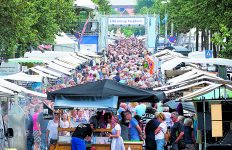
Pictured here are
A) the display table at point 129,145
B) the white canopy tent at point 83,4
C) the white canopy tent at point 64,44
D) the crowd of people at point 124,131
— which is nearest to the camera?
the crowd of people at point 124,131

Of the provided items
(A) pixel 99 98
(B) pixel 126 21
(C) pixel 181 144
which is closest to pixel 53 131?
(A) pixel 99 98

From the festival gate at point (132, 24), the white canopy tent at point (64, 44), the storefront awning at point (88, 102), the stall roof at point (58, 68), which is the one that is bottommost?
the storefront awning at point (88, 102)

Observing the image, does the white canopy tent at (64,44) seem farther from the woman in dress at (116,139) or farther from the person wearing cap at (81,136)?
the person wearing cap at (81,136)

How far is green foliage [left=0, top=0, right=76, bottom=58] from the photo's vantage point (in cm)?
3095

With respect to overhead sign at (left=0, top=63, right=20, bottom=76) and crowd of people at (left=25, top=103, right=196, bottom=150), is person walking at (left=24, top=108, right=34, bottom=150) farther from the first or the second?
overhead sign at (left=0, top=63, right=20, bottom=76)

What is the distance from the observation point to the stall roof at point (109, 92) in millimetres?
19953

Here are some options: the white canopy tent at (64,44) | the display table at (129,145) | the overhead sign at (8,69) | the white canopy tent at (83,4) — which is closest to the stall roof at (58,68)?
the overhead sign at (8,69)

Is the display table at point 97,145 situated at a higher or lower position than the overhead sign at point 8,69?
lower

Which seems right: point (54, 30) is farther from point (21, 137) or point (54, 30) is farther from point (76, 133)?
point (76, 133)

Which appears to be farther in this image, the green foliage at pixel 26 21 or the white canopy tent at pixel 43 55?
the white canopy tent at pixel 43 55

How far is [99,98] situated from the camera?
20.0 meters

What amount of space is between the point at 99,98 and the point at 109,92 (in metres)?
0.29

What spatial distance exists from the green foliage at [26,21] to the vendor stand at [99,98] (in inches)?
417

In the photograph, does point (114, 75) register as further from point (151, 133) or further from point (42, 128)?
point (151, 133)
